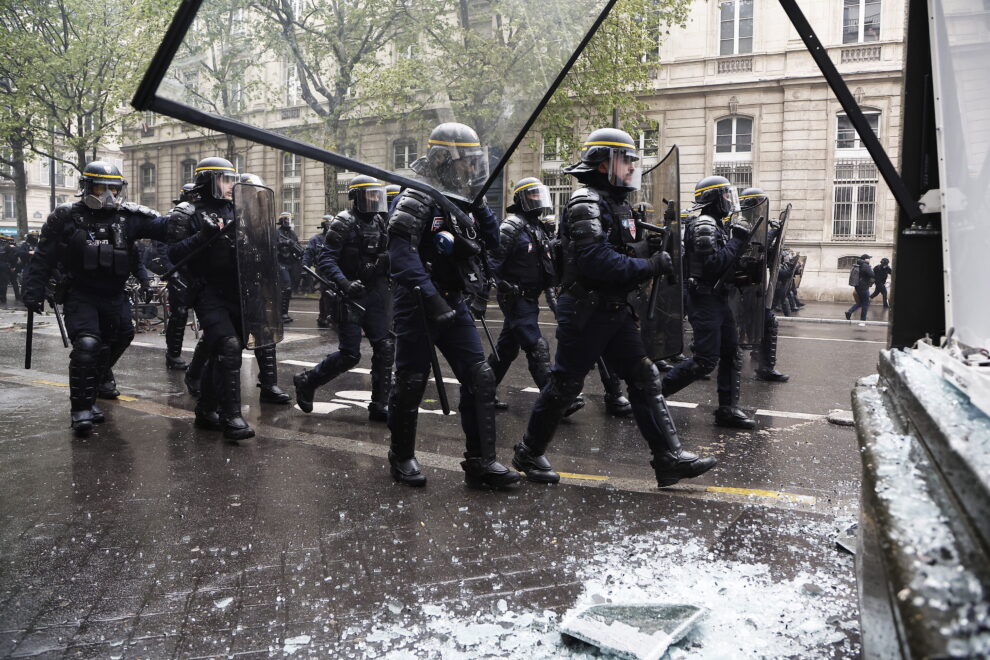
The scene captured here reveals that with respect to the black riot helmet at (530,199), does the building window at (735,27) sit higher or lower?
higher

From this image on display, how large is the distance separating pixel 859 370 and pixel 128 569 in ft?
28.2

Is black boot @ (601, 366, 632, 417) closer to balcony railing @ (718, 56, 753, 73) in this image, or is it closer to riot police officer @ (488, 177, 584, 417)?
riot police officer @ (488, 177, 584, 417)

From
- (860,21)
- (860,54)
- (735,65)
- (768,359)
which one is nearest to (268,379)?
(768,359)

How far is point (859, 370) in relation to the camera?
955 cm

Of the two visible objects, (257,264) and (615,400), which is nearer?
(257,264)

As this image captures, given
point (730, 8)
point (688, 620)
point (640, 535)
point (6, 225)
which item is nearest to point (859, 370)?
point (640, 535)

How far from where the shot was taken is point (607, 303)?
419cm

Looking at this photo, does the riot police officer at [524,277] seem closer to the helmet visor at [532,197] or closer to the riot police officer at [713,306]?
the helmet visor at [532,197]

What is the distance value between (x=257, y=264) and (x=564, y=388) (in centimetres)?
270

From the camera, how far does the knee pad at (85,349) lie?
5695 millimetres

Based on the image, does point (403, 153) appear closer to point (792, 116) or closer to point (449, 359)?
point (449, 359)

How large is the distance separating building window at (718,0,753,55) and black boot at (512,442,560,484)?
961 inches

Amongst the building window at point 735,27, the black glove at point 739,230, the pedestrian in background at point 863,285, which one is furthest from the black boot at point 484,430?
the building window at point 735,27

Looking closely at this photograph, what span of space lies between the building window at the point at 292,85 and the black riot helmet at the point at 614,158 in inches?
81.6
